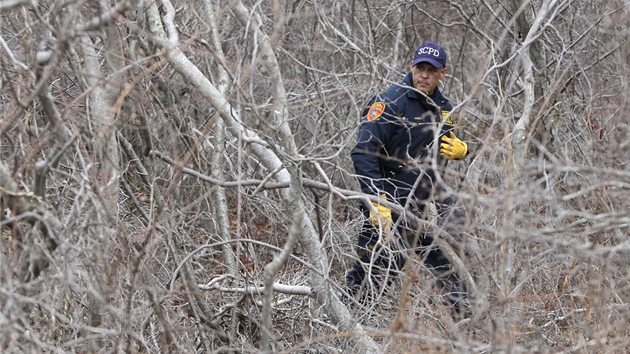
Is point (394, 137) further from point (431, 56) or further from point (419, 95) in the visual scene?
point (431, 56)

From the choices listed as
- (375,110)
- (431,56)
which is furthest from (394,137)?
(431,56)

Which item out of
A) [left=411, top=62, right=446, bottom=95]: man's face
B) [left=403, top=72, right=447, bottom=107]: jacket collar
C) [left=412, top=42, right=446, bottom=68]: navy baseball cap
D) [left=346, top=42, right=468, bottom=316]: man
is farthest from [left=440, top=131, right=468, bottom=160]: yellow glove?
[left=412, top=42, right=446, bottom=68]: navy baseball cap

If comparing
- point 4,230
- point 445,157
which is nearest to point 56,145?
point 4,230

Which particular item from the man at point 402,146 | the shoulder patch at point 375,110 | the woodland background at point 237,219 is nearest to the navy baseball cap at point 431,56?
the man at point 402,146

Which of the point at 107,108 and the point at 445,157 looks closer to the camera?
the point at 107,108

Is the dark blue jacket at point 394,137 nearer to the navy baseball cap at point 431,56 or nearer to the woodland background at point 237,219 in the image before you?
the navy baseball cap at point 431,56

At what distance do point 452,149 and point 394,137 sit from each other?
40cm

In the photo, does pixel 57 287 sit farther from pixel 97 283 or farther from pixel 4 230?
pixel 4 230

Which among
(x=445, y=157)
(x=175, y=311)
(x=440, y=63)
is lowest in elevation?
(x=175, y=311)

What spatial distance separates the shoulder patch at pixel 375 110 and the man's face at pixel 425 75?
1.25 ft

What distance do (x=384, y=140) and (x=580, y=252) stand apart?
6.47 feet

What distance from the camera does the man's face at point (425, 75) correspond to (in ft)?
18.4

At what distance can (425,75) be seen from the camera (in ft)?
18.4

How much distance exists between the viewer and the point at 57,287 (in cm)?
367
